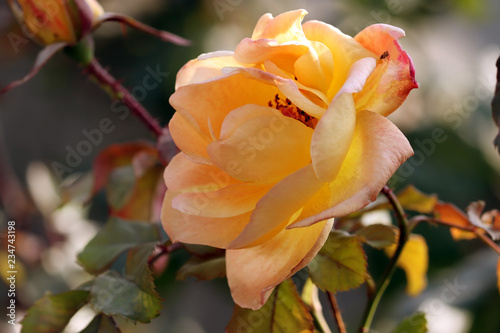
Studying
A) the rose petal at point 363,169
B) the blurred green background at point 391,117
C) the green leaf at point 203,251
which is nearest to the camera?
the rose petal at point 363,169

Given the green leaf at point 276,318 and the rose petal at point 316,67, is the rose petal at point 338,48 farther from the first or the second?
the green leaf at point 276,318

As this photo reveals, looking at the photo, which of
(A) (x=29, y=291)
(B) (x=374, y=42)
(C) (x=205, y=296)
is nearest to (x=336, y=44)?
(B) (x=374, y=42)

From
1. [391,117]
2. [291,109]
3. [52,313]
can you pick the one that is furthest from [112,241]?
[391,117]

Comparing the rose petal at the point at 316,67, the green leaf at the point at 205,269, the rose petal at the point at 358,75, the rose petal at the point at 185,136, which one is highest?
the rose petal at the point at 358,75

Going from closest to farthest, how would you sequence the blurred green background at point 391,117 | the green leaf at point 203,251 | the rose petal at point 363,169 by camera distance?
1. the rose petal at point 363,169
2. the green leaf at point 203,251
3. the blurred green background at point 391,117

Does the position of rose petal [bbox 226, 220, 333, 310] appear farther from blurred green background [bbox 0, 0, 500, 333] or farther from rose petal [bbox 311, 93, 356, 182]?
blurred green background [bbox 0, 0, 500, 333]

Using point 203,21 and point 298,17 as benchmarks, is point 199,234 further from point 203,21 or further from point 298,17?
point 203,21

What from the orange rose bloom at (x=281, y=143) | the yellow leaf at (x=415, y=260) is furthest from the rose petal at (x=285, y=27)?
the yellow leaf at (x=415, y=260)

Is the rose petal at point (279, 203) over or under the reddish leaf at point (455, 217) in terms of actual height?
over
